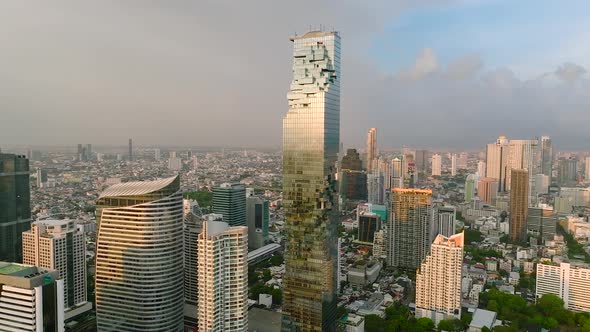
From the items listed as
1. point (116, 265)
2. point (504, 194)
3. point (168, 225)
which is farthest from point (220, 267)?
point (504, 194)

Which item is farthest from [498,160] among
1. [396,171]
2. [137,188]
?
[137,188]

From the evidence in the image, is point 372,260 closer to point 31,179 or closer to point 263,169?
point 263,169

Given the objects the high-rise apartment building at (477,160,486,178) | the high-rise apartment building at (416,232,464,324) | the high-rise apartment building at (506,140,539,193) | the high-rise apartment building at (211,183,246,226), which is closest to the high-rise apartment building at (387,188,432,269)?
the high-rise apartment building at (416,232,464,324)

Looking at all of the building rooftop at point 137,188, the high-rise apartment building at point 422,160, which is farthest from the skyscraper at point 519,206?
the building rooftop at point 137,188

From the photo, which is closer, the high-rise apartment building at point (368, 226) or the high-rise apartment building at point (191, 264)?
the high-rise apartment building at point (191, 264)

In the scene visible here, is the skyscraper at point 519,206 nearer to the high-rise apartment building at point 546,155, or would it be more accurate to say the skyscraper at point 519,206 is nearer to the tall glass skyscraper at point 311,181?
the high-rise apartment building at point 546,155

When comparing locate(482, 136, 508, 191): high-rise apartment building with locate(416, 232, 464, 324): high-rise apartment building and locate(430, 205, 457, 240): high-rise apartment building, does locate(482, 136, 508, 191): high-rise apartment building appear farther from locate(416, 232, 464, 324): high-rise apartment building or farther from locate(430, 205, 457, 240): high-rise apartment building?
locate(416, 232, 464, 324): high-rise apartment building
